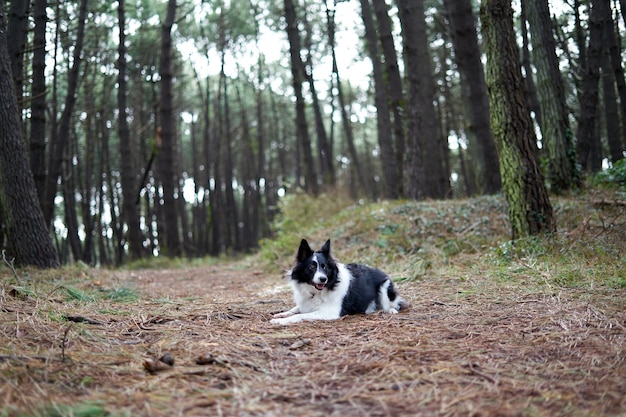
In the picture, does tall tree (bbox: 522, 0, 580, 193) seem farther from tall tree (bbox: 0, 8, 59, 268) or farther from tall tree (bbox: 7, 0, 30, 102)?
tall tree (bbox: 7, 0, 30, 102)

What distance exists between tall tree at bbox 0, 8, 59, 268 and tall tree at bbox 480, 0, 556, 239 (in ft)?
23.3

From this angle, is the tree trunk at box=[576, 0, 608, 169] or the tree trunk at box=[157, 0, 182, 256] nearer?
the tree trunk at box=[576, 0, 608, 169]

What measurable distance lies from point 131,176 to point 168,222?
6.47 ft

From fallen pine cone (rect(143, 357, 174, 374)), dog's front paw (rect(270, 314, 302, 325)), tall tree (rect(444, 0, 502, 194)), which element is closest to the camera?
fallen pine cone (rect(143, 357, 174, 374))

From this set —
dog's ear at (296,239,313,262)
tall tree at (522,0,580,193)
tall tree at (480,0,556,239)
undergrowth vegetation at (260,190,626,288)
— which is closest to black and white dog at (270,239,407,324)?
dog's ear at (296,239,313,262)

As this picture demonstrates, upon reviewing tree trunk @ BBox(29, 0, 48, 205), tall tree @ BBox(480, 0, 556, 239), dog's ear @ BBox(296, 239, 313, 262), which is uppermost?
tree trunk @ BBox(29, 0, 48, 205)

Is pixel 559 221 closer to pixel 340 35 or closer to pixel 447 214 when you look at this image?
pixel 447 214

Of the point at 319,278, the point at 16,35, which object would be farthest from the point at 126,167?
the point at 319,278

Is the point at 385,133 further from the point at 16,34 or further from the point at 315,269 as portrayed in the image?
the point at 315,269

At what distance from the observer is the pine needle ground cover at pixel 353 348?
2.56m

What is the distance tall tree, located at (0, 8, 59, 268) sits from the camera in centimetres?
780

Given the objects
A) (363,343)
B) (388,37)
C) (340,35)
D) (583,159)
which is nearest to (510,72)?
(363,343)

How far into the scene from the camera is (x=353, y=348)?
3.71 meters

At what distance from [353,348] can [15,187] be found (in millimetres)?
6487
